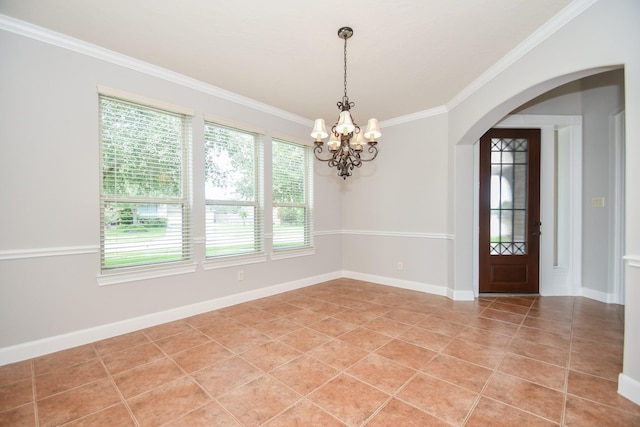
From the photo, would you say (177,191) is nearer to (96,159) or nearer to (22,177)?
(96,159)

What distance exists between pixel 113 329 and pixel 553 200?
5.82 m

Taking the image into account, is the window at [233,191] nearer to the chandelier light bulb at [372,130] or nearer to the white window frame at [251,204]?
the white window frame at [251,204]

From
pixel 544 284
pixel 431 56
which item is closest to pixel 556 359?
pixel 544 284

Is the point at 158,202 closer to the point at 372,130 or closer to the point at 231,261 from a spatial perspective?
the point at 231,261

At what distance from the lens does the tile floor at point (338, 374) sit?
174 centimetres

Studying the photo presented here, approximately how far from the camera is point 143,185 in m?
3.05

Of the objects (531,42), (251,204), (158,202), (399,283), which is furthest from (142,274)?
(531,42)

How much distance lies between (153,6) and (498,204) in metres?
4.67

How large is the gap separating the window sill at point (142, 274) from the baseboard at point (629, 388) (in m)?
3.87

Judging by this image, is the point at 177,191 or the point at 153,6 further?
the point at 177,191

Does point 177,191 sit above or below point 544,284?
above

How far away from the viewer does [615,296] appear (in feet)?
12.4

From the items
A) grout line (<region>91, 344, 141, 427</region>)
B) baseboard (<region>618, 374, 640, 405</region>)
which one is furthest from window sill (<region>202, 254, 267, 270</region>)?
baseboard (<region>618, 374, 640, 405</region>)

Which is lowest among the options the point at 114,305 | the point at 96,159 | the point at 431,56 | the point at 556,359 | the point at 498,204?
the point at 556,359
